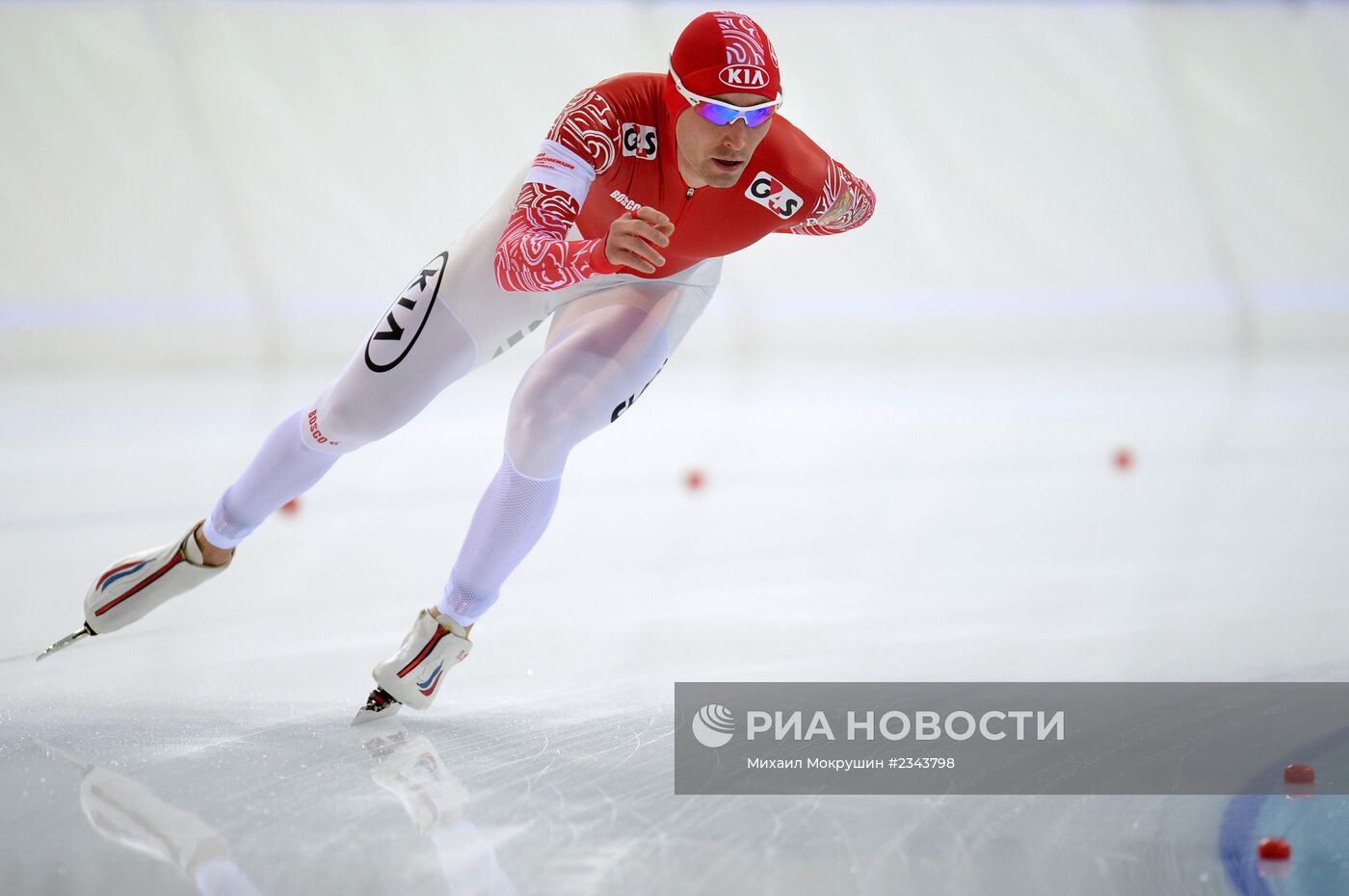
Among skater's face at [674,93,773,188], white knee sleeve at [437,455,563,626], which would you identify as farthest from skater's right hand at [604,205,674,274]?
white knee sleeve at [437,455,563,626]

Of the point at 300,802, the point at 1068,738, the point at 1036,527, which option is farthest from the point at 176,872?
the point at 1036,527

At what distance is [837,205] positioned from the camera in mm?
2730

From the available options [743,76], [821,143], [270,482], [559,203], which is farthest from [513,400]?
[821,143]

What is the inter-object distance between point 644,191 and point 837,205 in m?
0.40

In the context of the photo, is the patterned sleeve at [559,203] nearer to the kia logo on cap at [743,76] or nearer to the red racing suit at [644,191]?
the red racing suit at [644,191]

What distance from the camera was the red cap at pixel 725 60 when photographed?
2.38 metres

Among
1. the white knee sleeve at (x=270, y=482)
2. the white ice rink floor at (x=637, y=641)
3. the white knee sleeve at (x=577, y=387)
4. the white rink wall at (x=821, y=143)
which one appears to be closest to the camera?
the white ice rink floor at (x=637, y=641)

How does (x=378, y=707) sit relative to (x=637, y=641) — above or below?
below

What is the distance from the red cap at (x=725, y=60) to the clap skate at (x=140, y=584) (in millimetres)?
1381

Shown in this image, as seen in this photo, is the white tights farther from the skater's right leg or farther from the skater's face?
the skater's face

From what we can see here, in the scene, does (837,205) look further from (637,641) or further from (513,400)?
(637,641)

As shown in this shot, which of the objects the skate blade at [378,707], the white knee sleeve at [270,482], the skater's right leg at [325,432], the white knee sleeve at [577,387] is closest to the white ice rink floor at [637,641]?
the skate blade at [378,707]

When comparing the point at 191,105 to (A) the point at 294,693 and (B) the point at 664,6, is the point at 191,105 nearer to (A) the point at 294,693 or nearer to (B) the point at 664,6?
(B) the point at 664,6

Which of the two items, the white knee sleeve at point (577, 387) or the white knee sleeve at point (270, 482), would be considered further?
the white knee sleeve at point (270, 482)
